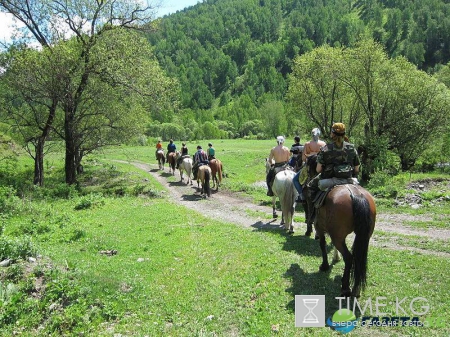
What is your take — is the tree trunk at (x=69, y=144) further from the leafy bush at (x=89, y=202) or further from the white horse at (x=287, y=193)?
the white horse at (x=287, y=193)

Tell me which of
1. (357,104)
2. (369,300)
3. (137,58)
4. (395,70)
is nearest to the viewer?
(369,300)

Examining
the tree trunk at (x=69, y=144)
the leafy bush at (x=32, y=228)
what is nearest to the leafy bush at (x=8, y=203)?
the leafy bush at (x=32, y=228)

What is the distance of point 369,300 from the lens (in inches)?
262

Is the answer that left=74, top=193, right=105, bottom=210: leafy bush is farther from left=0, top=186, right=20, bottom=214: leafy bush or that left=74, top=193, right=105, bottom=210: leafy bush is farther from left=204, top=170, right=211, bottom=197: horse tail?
left=204, top=170, right=211, bottom=197: horse tail

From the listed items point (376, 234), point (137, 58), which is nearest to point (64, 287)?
point (376, 234)

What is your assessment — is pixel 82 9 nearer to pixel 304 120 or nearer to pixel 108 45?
pixel 108 45

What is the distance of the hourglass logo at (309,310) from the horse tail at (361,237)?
0.81m

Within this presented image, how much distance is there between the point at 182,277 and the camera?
8.55m

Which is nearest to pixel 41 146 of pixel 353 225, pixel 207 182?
pixel 207 182

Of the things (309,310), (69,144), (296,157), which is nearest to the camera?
(309,310)

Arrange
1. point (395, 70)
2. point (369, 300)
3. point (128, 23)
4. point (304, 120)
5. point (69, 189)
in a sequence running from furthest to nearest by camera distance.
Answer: point (304, 120) < point (395, 70) < point (128, 23) < point (69, 189) < point (369, 300)

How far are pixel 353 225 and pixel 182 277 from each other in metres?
4.38

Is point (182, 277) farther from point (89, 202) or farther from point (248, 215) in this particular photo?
Result: point (89, 202)

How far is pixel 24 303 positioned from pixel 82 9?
850 inches
